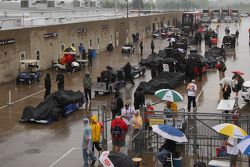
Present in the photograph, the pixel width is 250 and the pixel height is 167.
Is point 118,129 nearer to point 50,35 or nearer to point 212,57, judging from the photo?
point 50,35

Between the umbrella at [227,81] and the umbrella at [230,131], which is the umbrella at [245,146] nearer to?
the umbrella at [230,131]

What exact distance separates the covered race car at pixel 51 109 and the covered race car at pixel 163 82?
594 cm

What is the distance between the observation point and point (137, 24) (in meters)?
67.6

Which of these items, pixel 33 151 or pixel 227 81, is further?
pixel 227 81

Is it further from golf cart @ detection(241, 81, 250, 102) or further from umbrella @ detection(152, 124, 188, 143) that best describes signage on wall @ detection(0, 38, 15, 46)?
umbrella @ detection(152, 124, 188, 143)

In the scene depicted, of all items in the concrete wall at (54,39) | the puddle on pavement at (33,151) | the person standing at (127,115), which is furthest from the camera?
the concrete wall at (54,39)

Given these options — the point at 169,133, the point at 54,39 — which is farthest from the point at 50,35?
the point at 169,133

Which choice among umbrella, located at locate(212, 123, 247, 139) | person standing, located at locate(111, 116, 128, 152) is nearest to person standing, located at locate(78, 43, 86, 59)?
person standing, located at locate(111, 116, 128, 152)

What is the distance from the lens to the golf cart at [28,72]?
30.3 metres

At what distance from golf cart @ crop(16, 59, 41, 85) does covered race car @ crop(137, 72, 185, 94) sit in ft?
23.7

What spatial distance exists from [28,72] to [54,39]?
7.90 meters

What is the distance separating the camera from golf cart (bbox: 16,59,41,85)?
1192 inches

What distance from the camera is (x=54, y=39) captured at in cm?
3859

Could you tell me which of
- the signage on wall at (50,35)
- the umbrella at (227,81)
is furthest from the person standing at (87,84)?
the signage on wall at (50,35)
